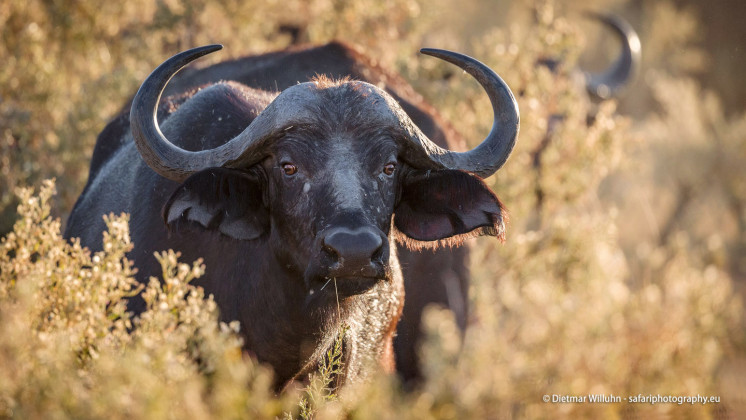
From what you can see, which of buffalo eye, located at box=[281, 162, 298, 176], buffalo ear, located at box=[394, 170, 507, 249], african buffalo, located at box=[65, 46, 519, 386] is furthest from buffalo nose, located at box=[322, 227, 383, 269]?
buffalo ear, located at box=[394, 170, 507, 249]

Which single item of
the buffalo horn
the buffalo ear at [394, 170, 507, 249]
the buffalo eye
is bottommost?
the buffalo horn

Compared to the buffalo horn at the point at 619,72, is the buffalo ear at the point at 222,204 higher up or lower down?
higher up

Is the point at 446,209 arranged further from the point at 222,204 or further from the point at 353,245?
the point at 222,204

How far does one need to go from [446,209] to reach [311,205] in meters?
0.96

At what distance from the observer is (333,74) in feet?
22.3

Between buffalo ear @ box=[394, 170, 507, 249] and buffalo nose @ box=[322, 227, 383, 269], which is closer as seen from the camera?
buffalo nose @ box=[322, 227, 383, 269]

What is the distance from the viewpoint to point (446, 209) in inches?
193

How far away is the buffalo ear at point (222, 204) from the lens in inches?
175

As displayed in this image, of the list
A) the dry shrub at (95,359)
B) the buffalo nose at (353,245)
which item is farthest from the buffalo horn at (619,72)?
the dry shrub at (95,359)

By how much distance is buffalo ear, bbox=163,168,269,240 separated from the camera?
4.45 m

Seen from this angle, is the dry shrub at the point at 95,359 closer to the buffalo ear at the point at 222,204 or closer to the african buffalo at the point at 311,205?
the buffalo ear at the point at 222,204

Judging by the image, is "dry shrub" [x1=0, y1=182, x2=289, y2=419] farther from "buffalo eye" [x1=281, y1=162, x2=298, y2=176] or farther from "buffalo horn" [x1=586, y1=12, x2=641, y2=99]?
"buffalo horn" [x1=586, y1=12, x2=641, y2=99]

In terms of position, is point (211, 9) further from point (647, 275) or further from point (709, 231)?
point (709, 231)

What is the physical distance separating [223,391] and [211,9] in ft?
27.5
